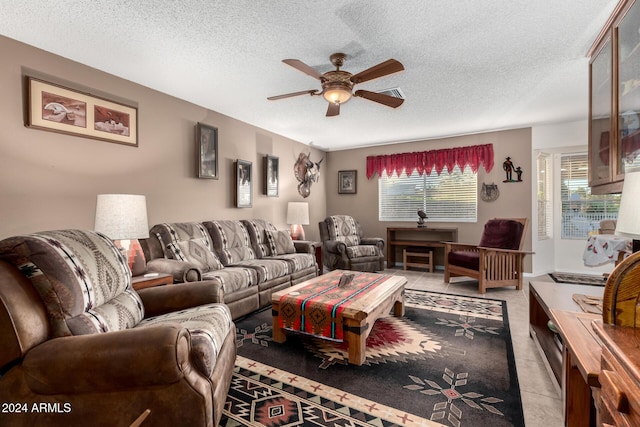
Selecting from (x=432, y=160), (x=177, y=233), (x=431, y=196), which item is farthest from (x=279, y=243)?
(x=432, y=160)

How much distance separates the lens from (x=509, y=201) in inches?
195

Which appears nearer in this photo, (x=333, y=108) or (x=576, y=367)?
(x=576, y=367)

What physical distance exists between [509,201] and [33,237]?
18.8 feet

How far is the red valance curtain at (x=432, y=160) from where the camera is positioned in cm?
508

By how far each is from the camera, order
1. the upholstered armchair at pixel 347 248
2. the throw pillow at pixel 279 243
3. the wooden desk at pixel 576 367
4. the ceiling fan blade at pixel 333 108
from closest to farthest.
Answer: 1. the wooden desk at pixel 576 367
2. the ceiling fan blade at pixel 333 108
3. the throw pillow at pixel 279 243
4. the upholstered armchair at pixel 347 248

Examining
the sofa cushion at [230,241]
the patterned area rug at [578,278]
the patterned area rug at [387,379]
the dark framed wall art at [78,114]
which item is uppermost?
the dark framed wall art at [78,114]

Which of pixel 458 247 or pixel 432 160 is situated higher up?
pixel 432 160

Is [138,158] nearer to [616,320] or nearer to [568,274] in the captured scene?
[616,320]

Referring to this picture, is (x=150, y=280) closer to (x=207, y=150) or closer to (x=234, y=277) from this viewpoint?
(x=234, y=277)

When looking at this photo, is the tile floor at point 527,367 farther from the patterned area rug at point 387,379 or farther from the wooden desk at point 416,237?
the wooden desk at point 416,237

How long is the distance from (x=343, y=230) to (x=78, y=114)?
12.6 feet

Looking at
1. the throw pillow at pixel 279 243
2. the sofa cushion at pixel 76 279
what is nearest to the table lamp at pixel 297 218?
the throw pillow at pixel 279 243

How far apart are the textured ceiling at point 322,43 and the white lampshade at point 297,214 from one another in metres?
1.75

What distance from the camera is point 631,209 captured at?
3.58ft
